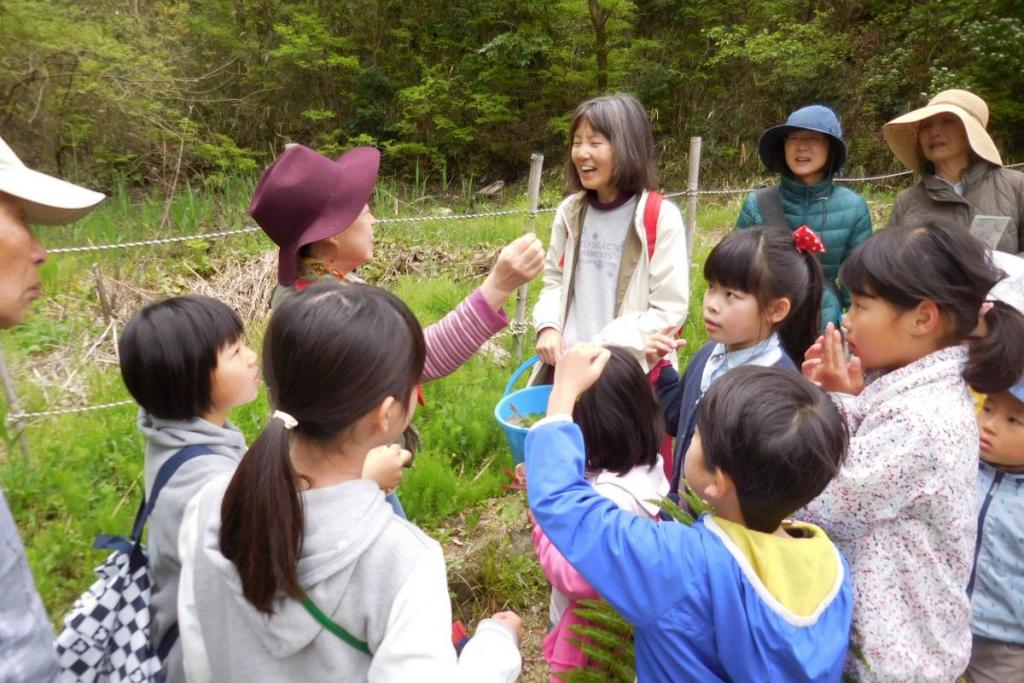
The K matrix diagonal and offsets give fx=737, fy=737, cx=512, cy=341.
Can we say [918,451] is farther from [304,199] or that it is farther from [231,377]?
[304,199]

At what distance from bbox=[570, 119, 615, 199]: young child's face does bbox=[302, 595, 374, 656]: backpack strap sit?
2208 mm

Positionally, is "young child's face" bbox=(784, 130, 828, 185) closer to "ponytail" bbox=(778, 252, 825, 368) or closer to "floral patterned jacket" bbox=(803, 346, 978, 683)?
"ponytail" bbox=(778, 252, 825, 368)

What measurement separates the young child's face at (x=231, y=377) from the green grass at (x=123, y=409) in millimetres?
1418

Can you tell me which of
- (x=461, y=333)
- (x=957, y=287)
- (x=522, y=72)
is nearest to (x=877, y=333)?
(x=957, y=287)

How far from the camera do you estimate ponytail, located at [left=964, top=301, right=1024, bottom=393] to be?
5.62ft

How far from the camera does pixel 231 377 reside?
1923mm

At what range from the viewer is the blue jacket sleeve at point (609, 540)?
140cm

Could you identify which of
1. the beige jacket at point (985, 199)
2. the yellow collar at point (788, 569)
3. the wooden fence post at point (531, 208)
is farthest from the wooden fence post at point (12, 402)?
the beige jacket at point (985, 199)

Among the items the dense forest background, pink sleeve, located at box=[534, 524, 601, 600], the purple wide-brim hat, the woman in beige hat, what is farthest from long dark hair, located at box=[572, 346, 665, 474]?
the dense forest background

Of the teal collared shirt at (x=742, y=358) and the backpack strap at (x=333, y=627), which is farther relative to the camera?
the teal collared shirt at (x=742, y=358)

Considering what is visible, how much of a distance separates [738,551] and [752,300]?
1.26 m

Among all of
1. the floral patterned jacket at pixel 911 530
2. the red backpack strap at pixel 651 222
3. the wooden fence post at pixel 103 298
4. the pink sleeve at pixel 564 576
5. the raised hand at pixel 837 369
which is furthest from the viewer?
the wooden fence post at pixel 103 298

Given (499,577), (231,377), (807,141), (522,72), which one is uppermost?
(522,72)

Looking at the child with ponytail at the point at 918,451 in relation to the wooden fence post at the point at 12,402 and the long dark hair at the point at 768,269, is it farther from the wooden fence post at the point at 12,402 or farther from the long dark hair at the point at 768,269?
the wooden fence post at the point at 12,402
